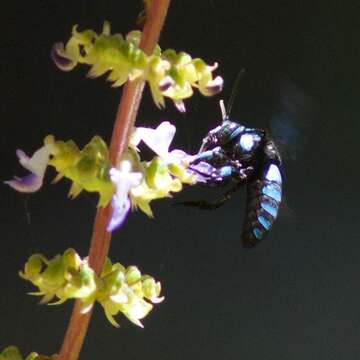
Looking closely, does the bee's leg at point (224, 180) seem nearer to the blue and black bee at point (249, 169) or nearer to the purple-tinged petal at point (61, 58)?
the blue and black bee at point (249, 169)

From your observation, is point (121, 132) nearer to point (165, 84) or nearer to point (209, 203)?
point (165, 84)

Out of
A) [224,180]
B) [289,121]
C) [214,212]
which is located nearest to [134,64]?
[224,180]

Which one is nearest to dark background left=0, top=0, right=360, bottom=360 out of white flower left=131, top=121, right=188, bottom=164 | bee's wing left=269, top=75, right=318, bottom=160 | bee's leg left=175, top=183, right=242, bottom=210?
bee's wing left=269, top=75, right=318, bottom=160

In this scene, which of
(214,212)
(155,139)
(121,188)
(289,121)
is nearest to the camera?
(121,188)

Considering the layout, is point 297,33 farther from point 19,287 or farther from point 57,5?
point 19,287

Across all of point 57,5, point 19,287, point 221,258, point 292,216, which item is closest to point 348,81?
point 221,258

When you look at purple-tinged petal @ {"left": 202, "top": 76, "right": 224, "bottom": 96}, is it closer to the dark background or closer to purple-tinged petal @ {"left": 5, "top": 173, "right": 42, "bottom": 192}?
purple-tinged petal @ {"left": 5, "top": 173, "right": 42, "bottom": 192}
